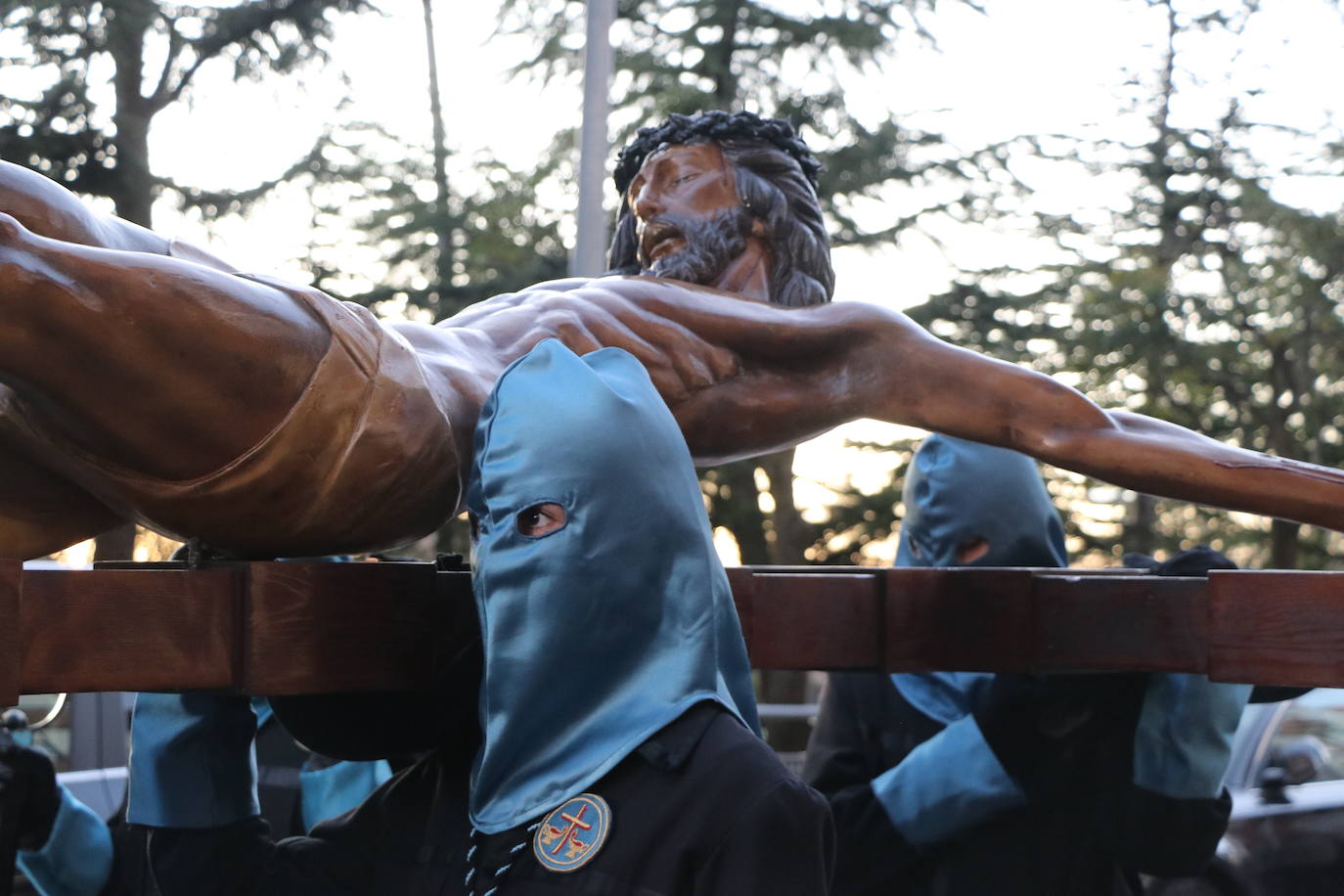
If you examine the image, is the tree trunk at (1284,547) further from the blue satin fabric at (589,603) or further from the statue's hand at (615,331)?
the blue satin fabric at (589,603)

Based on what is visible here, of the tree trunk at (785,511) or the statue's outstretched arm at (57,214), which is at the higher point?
the statue's outstretched arm at (57,214)

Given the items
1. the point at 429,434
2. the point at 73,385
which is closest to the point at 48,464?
the point at 73,385

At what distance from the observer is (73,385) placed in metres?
1.97

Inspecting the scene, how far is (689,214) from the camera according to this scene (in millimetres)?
2947

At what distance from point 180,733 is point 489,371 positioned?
835 mm

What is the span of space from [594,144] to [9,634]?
3110 millimetres

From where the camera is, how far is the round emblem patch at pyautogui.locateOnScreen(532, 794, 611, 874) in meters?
1.98

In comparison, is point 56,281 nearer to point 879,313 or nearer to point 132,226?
point 132,226

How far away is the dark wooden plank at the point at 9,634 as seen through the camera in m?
1.88

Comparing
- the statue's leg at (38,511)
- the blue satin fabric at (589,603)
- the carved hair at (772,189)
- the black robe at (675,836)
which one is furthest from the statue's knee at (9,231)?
the carved hair at (772,189)

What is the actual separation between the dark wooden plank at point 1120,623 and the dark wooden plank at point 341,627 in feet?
3.99

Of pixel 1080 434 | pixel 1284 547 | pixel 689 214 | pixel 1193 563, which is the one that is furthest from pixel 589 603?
pixel 1284 547

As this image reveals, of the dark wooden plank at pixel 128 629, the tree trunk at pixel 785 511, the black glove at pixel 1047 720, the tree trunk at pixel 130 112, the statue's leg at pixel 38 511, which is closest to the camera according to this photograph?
the dark wooden plank at pixel 128 629

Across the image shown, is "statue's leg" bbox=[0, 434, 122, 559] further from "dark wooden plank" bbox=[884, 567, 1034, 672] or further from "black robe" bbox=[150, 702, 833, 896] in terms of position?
"dark wooden plank" bbox=[884, 567, 1034, 672]
